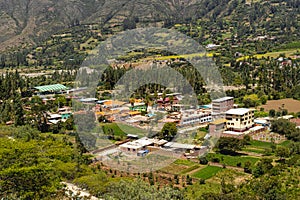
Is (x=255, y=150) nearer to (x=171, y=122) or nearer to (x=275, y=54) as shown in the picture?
(x=171, y=122)

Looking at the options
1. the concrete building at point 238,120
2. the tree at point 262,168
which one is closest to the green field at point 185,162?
the tree at point 262,168

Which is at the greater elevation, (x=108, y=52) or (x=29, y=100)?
(x=108, y=52)

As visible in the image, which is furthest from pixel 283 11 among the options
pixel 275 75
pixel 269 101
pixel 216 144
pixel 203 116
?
pixel 216 144

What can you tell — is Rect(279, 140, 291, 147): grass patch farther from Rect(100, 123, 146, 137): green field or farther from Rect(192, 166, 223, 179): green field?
Rect(100, 123, 146, 137): green field

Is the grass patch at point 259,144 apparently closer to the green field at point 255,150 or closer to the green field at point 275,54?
the green field at point 255,150

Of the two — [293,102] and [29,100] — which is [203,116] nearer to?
Answer: [293,102]

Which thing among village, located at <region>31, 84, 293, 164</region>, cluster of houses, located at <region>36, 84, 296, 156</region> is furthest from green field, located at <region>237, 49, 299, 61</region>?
cluster of houses, located at <region>36, 84, 296, 156</region>
